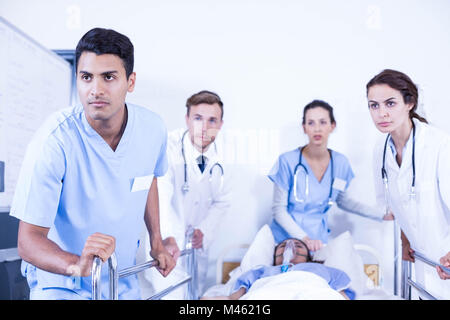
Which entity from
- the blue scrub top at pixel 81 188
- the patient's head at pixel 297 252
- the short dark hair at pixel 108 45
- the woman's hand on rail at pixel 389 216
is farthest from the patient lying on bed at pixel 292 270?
the short dark hair at pixel 108 45

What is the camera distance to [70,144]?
0.99m

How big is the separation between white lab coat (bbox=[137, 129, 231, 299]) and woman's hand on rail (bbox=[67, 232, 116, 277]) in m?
0.36

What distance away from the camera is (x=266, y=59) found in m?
1.27

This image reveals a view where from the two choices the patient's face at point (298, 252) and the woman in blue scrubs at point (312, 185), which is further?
the patient's face at point (298, 252)

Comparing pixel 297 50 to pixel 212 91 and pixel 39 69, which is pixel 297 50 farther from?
pixel 39 69

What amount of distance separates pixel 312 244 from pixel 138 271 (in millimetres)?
624

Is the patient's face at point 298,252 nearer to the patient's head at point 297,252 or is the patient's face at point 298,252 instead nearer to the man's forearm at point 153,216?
the patient's head at point 297,252

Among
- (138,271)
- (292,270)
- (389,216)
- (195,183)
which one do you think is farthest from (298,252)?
(138,271)

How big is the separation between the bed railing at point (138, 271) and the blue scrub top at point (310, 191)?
295mm

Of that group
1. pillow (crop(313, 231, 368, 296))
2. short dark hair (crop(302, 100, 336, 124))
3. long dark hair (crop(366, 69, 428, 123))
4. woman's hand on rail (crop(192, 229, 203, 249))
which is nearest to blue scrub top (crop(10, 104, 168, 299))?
woman's hand on rail (crop(192, 229, 203, 249))

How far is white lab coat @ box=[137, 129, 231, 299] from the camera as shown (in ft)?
4.15

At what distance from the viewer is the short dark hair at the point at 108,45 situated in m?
1.03

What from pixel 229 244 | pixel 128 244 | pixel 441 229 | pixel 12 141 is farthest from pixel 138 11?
pixel 441 229

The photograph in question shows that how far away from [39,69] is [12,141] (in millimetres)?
298
